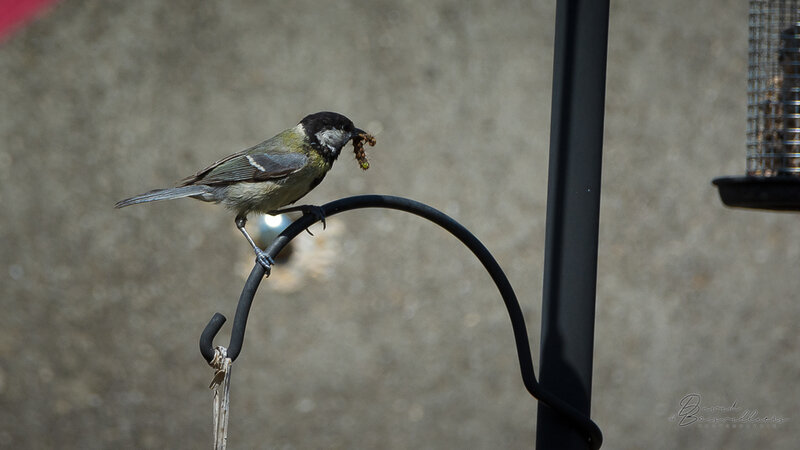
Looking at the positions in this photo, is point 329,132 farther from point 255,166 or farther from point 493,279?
point 493,279

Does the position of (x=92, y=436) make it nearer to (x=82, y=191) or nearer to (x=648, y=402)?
(x=82, y=191)

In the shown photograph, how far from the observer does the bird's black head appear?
258 cm

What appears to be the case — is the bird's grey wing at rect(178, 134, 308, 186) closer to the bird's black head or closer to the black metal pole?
the bird's black head

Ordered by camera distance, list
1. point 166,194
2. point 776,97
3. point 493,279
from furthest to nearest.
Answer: point 776,97 < point 166,194 < point 493,279

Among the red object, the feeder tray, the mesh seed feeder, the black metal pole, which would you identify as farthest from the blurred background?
the black metal pole

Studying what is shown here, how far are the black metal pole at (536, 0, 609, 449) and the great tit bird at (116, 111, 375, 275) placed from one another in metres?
1.00

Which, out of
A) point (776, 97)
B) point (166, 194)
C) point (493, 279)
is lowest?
point (493, 279)

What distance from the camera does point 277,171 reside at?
2.57 m

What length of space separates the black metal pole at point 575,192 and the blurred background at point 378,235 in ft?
10.4

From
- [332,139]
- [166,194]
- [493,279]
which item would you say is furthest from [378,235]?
[493,279]

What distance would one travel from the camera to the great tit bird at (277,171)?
258 cm

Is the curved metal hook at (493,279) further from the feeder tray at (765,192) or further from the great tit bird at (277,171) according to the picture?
the feeder tray at (765,192)

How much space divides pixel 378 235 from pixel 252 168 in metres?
2.31

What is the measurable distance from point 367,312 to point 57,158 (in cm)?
200
